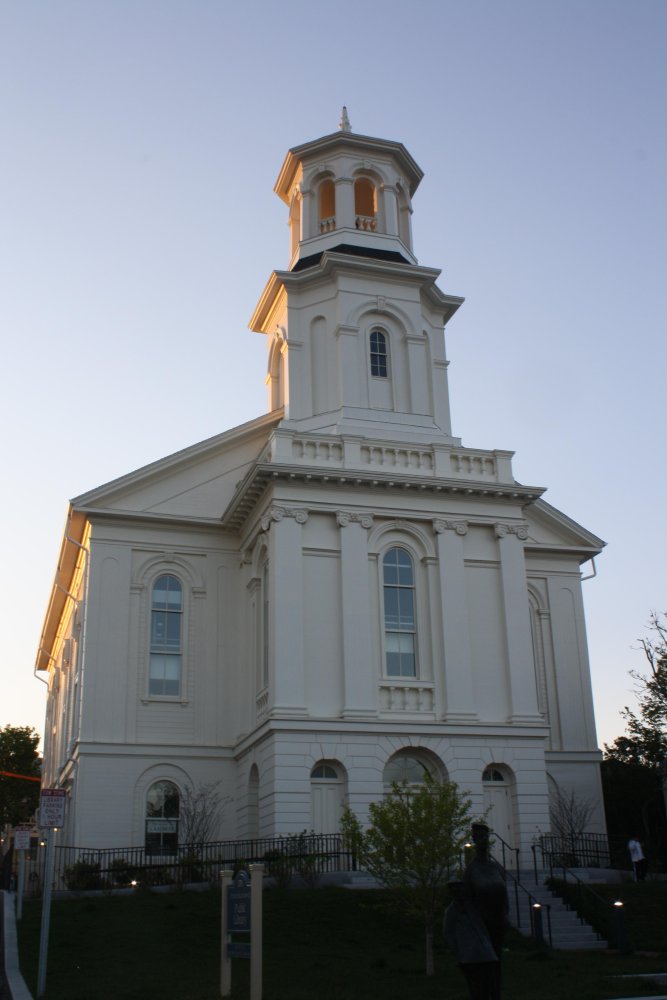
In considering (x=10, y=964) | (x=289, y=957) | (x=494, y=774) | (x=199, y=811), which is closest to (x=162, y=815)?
(x=199, y=811)

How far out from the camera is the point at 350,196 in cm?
3619

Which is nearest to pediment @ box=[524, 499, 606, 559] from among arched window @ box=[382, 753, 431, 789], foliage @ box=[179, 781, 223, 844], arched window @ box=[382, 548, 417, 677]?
arched window @ box=[382, 548, 417, 677]

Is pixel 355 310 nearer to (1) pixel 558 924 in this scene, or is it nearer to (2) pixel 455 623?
(2) pixel 455 623

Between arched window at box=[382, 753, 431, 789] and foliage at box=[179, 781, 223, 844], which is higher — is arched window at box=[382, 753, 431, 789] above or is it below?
above

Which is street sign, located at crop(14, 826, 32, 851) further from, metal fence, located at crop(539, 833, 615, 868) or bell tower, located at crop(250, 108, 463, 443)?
Result: bell tower, located at crop(250, 108, 463, 443)

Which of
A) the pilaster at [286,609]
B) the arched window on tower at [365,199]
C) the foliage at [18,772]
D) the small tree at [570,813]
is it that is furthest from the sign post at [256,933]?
the foliage at [18,772]

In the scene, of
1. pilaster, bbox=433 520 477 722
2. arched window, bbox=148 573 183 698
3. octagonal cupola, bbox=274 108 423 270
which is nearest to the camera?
pilaster, bbox=433 520 477 722

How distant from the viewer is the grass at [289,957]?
14.0 metres

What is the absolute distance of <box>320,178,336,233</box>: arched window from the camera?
36.8 meters

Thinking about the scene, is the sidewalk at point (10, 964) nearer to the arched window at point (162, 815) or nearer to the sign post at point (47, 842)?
the sign post at point (47, 842)

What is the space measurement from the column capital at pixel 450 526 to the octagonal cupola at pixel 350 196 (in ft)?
32.4

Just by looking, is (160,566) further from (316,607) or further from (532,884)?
(532,884)

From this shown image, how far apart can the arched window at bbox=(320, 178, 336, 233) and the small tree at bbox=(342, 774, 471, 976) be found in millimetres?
22931

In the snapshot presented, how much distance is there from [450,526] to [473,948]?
21527 mm
